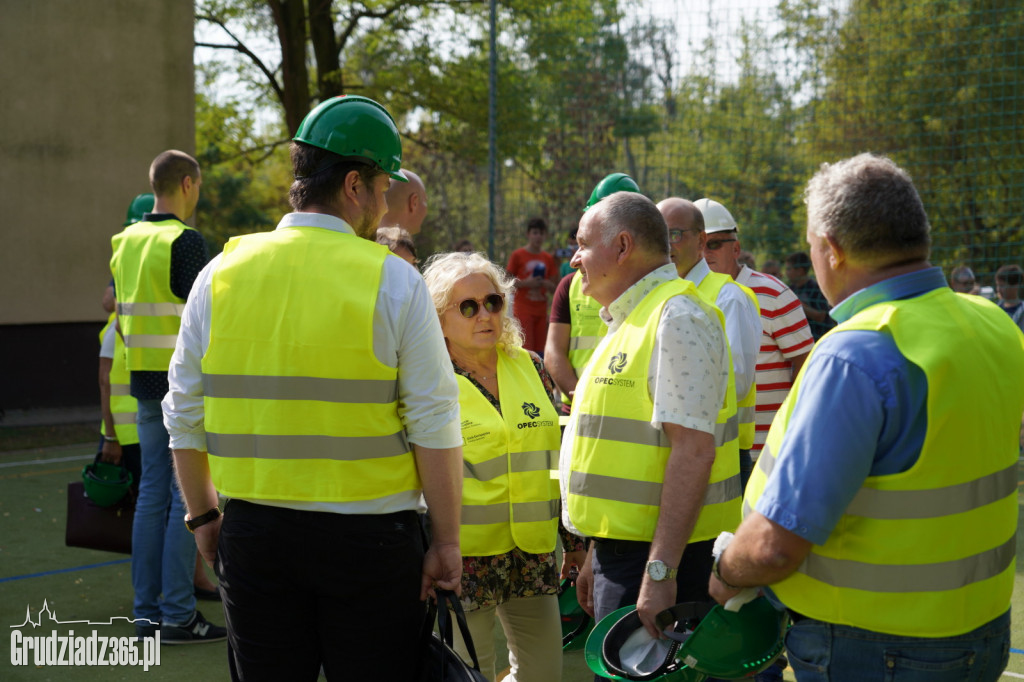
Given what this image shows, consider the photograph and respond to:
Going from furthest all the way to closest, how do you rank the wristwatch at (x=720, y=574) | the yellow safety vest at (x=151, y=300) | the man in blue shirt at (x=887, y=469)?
1. the yellow safety vest at (x=151, y=300)
2. the wristwatch at (x=720, y=574)
3. the man in blue shirt at (x=887, y=469)

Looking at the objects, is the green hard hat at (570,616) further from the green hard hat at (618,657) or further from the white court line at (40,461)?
the white court line at (40,461)

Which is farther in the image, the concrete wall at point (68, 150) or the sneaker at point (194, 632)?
the concrete wall at point (68, 150)

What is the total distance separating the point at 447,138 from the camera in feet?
58.8

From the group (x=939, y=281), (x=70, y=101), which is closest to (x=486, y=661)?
(x=939, y=281)

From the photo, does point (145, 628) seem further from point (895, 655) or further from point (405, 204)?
point (895, 655)

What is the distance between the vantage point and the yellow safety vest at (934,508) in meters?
Answer: 1.83

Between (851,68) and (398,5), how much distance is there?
8.34 m

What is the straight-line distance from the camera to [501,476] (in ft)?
10.3

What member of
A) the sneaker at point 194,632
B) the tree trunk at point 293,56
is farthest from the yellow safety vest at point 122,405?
the tree trunk at point 293,56

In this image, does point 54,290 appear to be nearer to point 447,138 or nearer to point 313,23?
point 313,23

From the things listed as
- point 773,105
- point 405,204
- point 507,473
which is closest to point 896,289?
point 507,473

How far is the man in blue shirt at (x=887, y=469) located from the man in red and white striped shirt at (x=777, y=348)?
8.04 ft

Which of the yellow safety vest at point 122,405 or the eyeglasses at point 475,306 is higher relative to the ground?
the eyeglasses at point 475,306

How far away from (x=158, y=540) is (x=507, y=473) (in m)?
2.33
